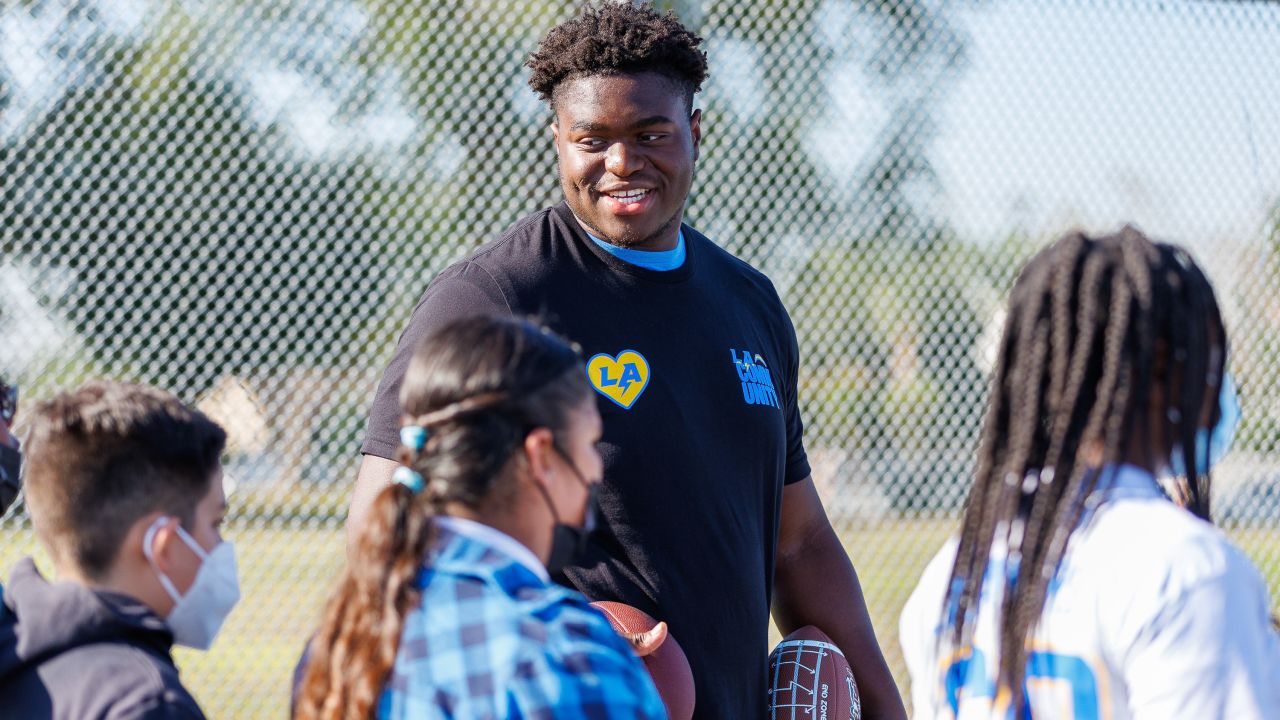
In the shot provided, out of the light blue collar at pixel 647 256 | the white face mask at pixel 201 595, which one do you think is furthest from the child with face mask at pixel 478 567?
the light blue collar at pixel 647 256

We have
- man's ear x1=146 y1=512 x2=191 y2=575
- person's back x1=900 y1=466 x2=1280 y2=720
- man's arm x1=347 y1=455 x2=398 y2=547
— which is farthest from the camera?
man's arm x1=347 y1=455 x2=398 y2=547

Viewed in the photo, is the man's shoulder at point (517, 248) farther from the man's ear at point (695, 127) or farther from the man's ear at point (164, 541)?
the man's ear at point (164, 541)

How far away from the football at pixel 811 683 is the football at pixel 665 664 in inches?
18.2

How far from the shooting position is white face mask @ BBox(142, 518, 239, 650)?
1886 millimetres

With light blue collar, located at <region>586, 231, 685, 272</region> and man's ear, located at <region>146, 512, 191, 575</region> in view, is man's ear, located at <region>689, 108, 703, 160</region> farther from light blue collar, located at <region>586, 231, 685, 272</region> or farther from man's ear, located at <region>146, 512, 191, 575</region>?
man's ear, located at <region>146, 512, 191, 575</region>

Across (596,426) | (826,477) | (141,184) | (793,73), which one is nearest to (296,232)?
(141,184)

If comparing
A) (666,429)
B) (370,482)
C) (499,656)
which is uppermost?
(666,429)

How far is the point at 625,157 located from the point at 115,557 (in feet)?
4.47

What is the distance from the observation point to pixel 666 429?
96.0 inches

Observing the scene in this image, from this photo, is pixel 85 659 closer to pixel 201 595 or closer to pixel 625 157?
pixel 201 595

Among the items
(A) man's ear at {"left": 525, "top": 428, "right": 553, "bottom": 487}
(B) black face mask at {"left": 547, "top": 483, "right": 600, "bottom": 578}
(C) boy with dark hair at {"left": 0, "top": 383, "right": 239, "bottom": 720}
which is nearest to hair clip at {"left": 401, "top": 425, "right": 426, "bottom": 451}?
(A) man's ear at {"left": 525, "top": 428, "right": 553, "bottom": 487}

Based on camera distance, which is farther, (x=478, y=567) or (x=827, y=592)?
(x=827, y=592)

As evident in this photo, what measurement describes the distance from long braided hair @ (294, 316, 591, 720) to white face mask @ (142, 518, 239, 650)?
0.39 metres

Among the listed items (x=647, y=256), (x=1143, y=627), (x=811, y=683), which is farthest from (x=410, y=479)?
(x=811, y=683)
